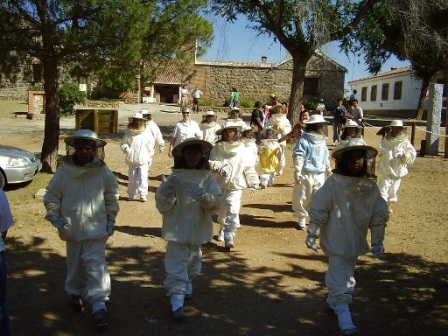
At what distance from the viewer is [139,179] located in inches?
382

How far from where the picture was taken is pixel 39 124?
2270 cm

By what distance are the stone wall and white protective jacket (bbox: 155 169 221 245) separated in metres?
37.4

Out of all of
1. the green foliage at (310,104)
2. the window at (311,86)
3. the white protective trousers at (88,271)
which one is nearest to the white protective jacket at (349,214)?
the white protective trousers at (88,271)

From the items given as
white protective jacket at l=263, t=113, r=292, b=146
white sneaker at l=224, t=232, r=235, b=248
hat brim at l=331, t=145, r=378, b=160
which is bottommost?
white sneaker at l=224, t=232, r=235, b=248

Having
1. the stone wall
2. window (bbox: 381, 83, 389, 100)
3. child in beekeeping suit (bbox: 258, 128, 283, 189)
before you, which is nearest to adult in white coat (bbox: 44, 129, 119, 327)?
child in beekeeping suit (bbox: 258, 128, 283, 189)

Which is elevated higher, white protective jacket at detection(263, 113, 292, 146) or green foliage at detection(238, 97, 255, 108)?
green foliage at detection(238, 97, 255, 108)

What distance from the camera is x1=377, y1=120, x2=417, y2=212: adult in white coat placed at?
885 centimetres

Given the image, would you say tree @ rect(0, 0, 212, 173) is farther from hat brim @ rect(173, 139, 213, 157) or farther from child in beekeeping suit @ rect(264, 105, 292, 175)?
hat brim @ rect(173, 139, 213, 157)

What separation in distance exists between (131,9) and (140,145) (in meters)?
2.71

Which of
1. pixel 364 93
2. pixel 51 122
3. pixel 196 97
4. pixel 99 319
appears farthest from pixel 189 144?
pixel 364 93

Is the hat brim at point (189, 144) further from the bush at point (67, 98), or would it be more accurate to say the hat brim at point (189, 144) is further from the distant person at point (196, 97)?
the distant person at point (196, 97)

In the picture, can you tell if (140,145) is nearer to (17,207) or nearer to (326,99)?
(17,207)

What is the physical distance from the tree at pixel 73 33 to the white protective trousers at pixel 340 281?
23.4ft

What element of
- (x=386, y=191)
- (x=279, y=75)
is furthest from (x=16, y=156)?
(x=279, y=75)
